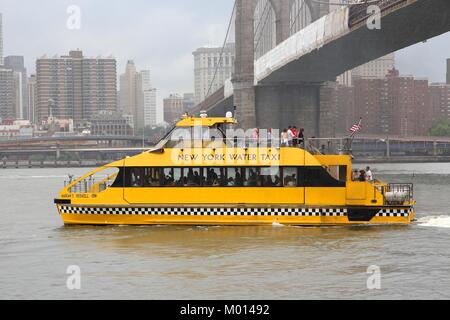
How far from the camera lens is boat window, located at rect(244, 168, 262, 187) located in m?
25.1

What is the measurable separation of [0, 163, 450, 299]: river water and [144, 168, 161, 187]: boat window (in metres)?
1.32

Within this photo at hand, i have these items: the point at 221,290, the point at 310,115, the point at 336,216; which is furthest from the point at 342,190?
the point at 310,115

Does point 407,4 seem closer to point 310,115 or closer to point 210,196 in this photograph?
point 210,196

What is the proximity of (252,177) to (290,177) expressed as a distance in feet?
3.63

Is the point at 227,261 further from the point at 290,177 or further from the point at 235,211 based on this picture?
the point at 290,177

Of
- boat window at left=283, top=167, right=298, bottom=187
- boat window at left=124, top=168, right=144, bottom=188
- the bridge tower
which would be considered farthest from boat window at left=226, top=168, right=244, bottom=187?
the bridge tower

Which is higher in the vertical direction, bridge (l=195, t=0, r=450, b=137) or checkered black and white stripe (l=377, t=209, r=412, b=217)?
bridge (l=195, t=0, r=450, b=137)

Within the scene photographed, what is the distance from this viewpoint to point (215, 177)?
25.4m

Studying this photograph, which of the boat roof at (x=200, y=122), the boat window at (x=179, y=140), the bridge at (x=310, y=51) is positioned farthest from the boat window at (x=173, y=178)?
the bridge at (x=310, y=51)

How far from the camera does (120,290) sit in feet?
58.5

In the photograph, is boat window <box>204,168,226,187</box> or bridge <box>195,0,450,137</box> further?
bridge <box>195,0,450,137</box>

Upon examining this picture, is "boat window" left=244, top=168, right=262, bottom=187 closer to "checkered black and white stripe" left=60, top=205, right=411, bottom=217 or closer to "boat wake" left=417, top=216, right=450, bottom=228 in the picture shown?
"checkered black and white stripe" left=60, top=205, right=411, bottom=217

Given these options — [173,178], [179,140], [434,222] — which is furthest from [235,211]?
[434,222]

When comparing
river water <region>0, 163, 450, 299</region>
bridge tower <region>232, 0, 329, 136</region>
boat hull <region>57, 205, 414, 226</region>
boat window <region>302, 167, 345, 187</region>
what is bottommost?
river water <region>0, 163, 450, 299</region>
